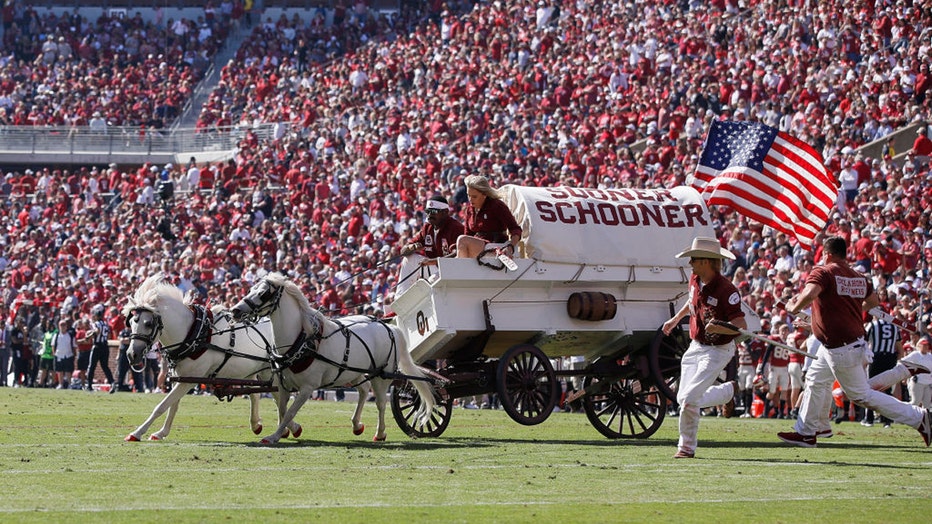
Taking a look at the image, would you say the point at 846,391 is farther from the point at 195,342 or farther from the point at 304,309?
the point at 195,342

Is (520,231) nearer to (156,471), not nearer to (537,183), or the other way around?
(156,471)

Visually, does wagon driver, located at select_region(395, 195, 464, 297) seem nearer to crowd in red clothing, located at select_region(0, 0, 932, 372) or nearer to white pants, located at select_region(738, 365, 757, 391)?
crowd in red clothing, located at select_region(0, 0, 932, 372)

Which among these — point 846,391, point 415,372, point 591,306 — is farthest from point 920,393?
point 415,372

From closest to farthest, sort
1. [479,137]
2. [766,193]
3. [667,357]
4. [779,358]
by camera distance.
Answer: [667,357] < [766,193] < [779,358] < [479,137]

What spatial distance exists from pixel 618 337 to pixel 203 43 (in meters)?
39.9

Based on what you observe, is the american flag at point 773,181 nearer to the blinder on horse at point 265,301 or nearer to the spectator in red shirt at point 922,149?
the blinder on horse at point 265,301

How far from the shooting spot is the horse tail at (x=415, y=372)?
16469 mm

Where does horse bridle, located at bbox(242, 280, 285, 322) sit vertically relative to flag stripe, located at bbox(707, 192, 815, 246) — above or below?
below

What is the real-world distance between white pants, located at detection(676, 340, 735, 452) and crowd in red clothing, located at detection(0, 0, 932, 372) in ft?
28.2

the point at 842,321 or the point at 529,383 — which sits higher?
the point at 842,321

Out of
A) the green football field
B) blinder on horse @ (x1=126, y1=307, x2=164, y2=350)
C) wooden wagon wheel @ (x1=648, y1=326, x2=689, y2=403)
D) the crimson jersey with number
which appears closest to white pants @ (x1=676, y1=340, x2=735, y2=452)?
the green football field

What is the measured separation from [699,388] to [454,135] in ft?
82.0

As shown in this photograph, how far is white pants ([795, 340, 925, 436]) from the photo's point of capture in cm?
1384

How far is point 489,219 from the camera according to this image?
1664 cm
